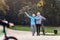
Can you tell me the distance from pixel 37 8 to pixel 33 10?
1334 mm

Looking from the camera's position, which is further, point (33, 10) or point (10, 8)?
point (10, 8)

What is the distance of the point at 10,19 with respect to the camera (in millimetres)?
40469

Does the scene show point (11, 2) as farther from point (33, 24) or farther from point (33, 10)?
point (33, 24)

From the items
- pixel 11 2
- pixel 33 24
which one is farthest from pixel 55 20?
pixel 33 24

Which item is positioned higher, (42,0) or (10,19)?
(42,0)

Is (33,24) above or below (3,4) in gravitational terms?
below

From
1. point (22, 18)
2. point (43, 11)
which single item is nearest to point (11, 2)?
point (22, 18)

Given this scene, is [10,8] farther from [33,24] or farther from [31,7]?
[33,24]

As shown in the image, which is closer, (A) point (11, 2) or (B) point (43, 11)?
(B) point (43, 11)

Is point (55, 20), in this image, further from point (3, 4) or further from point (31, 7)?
point (3, 4)

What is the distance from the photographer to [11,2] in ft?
138

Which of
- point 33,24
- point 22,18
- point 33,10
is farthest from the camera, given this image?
point 22,18

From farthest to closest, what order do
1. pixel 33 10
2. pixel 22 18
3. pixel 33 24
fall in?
pixel 22 18 < pixel 33 10 < pixel 33 24

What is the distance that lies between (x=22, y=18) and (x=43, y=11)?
3893mm
